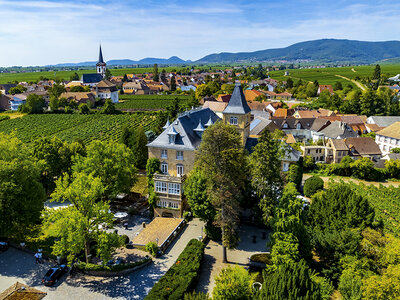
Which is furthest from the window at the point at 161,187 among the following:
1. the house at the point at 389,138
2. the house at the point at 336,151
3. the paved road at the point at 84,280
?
the house at the point at 389,138

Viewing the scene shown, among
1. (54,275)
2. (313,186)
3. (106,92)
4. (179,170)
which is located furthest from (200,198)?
(106,92)

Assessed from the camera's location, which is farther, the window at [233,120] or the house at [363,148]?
the house at [363,148]

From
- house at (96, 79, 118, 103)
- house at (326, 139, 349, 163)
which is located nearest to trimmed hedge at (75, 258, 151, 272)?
house at (326, 139, 349, 163)

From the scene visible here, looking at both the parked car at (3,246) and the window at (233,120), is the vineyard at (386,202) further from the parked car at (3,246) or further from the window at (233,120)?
the parked car at (3,246)

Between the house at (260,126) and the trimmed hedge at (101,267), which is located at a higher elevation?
the house at (260,126)

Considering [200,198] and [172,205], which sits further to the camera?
[172,205]

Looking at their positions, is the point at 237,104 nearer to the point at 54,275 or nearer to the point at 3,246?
the point at 54,275

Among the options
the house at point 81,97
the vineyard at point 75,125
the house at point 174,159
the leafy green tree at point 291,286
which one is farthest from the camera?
the house at point 81,97
